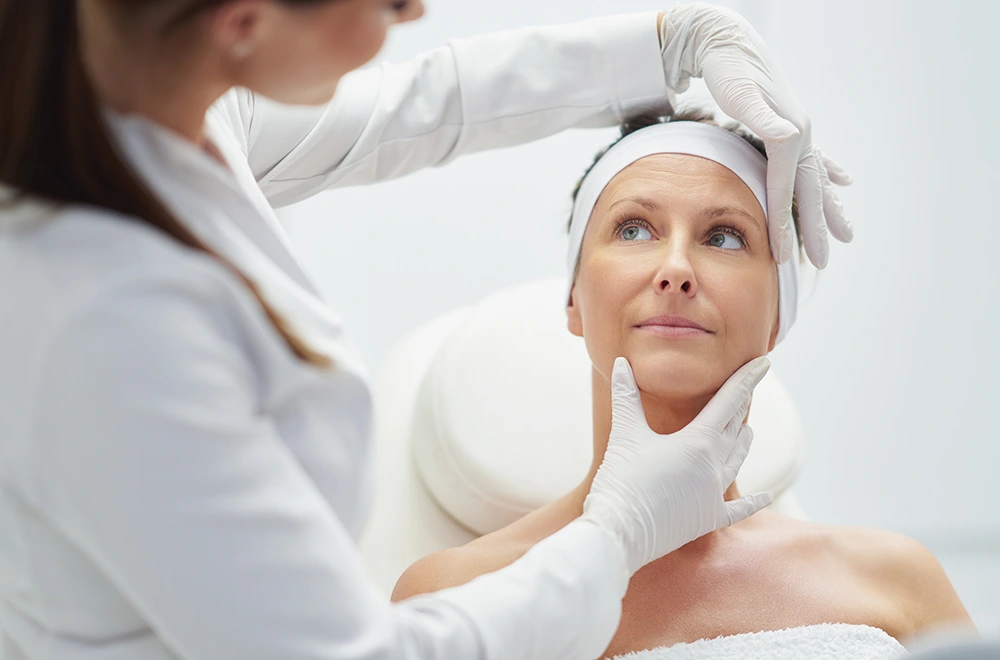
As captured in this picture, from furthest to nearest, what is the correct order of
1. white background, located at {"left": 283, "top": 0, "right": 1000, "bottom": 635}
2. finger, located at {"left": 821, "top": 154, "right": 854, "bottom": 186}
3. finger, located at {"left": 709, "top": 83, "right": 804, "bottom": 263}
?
white background, located at {"left": 283, "top": 0, "right": 1000, "bottom": 635} → finger, located at {"left": 821, "top": 154, "right": 854, "bottom": 186} → finger, located at {"left": 709, "top": 83, "right": 804, "bottom": 263}

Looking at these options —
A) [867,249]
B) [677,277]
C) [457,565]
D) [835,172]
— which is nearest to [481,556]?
[457,565]

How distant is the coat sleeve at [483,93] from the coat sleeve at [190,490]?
82cm

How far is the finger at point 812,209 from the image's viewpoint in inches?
58.0

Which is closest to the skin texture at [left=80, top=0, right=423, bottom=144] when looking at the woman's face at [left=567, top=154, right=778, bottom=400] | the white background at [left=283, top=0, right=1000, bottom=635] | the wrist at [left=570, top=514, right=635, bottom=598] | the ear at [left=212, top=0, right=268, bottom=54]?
the ear at [left=212, top=0, right=268, bottom=54]

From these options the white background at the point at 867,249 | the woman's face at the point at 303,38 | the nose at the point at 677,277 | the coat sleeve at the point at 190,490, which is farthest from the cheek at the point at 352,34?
the white background at the point at 867,249

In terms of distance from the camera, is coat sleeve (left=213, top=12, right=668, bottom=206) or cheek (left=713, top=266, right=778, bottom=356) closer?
cheek (left=713, top=266, right=778, bottom=356)

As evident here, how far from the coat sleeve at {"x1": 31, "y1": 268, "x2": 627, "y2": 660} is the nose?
684 millimetres

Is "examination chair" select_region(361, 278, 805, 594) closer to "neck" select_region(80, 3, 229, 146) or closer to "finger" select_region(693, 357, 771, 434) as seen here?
"finger" select_region(693, 357, 771, 434)

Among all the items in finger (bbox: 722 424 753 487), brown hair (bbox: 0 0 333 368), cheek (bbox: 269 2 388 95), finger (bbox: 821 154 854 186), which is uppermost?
cheek (bbox: 269 2 388 95)

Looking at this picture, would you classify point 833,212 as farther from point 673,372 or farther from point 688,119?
point 673,372

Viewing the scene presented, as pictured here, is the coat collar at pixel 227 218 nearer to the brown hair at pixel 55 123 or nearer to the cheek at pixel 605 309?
the brown hair at pixel 55 123

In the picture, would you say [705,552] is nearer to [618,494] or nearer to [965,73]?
[618,494]

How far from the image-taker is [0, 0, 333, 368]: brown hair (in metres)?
0.77

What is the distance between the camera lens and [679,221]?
4.73ft
